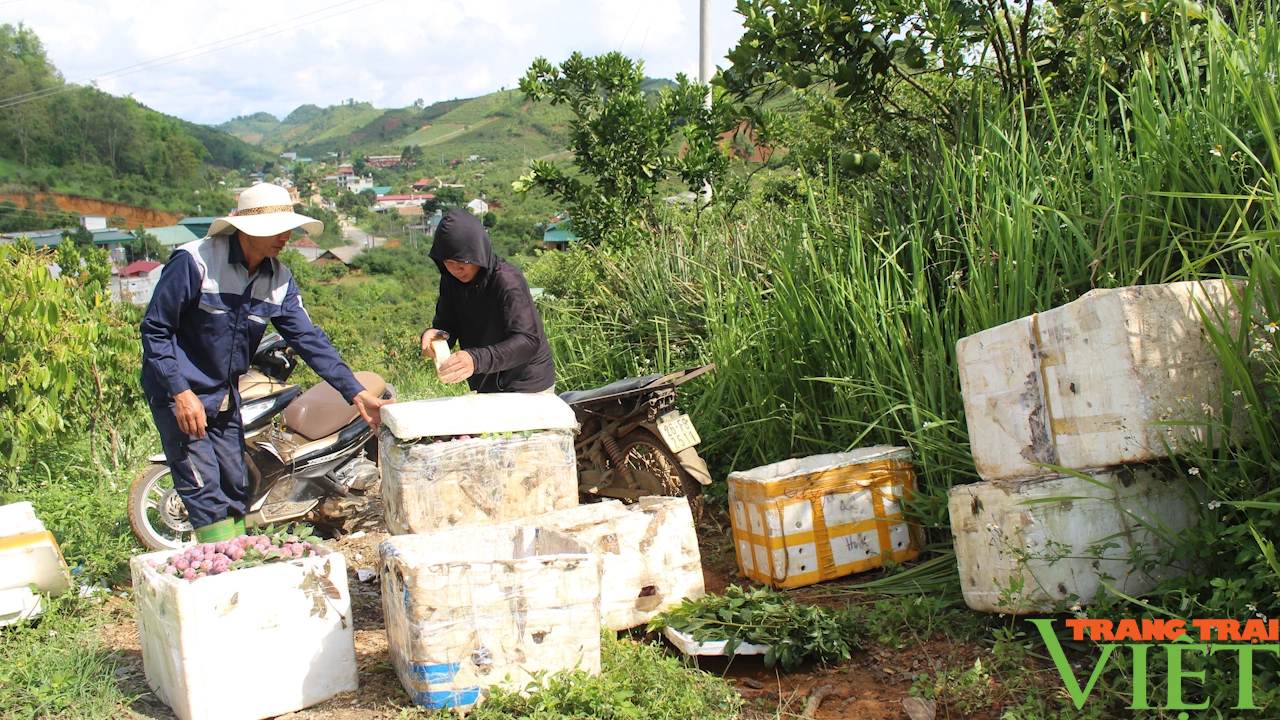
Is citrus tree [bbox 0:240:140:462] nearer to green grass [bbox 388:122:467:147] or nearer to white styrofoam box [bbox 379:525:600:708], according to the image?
white styrofoam box [bbox 379:525:600:708]

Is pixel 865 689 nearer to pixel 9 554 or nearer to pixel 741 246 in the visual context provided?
pixel 9 554

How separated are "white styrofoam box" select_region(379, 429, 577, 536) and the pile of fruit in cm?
47

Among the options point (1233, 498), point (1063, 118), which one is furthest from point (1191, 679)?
point (1063, 118)

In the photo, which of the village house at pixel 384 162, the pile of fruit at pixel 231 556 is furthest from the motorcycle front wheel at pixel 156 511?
the village house at pixel 384 162

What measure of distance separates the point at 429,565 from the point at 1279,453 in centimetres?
249

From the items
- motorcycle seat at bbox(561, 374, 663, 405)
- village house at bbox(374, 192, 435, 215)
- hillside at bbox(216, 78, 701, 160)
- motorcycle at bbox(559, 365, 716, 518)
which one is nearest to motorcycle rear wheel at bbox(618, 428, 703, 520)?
motorcycle at bbox(559, 365, 716, 518)

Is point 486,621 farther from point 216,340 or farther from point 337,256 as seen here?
point 337,256

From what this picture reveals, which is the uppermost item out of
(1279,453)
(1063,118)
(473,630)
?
(1063,118)

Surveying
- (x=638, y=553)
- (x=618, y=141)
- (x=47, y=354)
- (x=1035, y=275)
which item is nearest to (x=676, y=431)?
(x=638, y=553)

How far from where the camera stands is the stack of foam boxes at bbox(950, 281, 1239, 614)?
2625 millimetres

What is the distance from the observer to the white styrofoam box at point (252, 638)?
108 inches

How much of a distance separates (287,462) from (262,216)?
1.70 meters

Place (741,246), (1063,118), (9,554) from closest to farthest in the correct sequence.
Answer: (9,554), (1063,118), (741,246)

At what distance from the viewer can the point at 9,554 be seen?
138 inches
